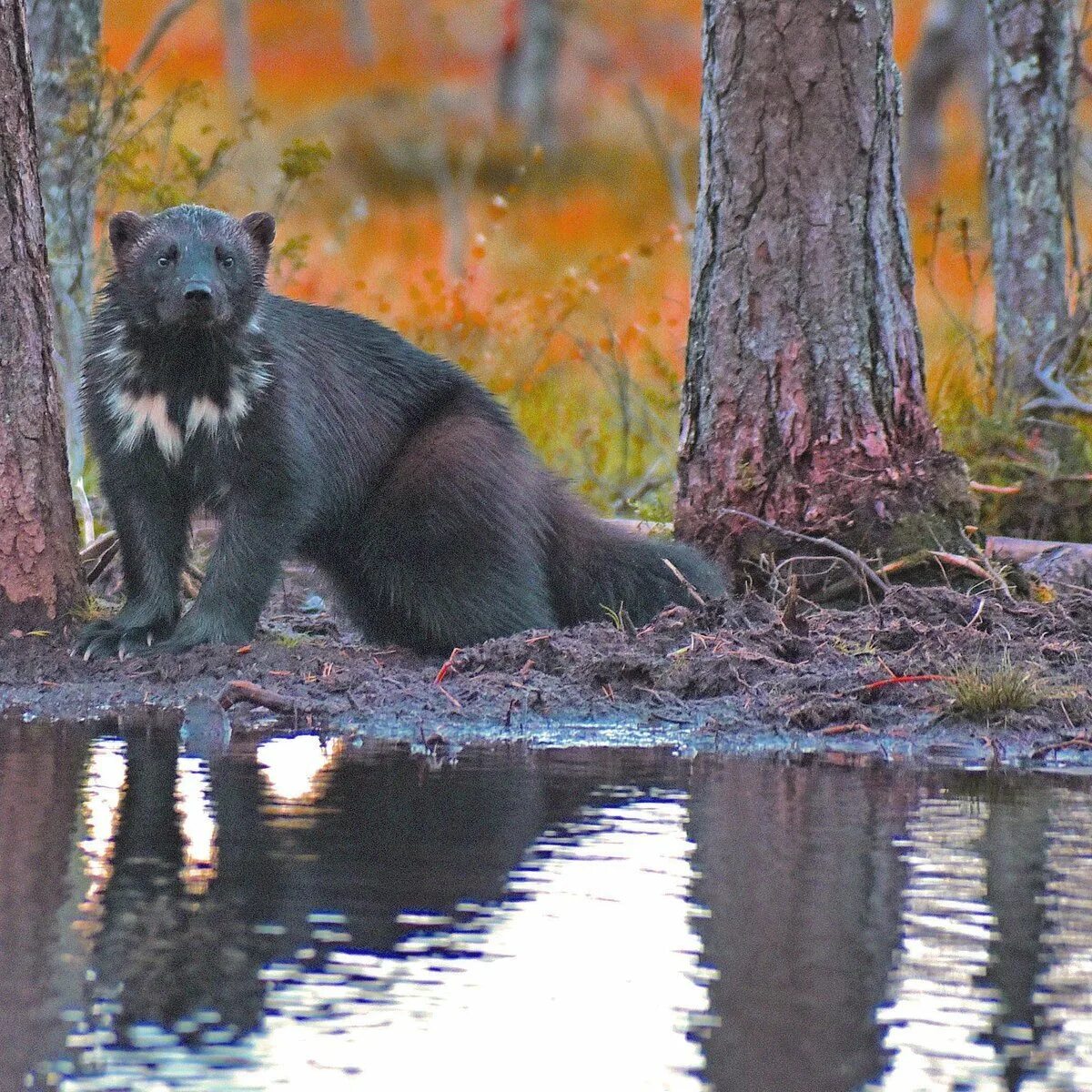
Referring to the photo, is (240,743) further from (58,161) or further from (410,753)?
(58,161)

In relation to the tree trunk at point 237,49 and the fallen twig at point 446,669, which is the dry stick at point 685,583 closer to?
the fallen twig at point 446,669

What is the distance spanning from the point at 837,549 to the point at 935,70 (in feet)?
61.5

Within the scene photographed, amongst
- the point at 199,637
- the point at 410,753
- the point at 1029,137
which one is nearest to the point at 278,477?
the point at 199,637

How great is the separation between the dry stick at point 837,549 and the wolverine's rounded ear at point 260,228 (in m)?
1.74

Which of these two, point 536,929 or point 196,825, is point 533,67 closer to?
point 196,825

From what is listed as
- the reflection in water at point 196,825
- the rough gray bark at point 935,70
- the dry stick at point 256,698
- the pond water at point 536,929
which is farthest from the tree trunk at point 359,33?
the pond water at point 536,929

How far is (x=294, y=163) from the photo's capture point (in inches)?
309

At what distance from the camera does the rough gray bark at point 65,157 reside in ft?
26.4

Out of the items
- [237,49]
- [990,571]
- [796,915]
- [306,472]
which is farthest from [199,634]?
[237,49]

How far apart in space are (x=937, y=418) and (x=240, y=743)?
14.0 feet

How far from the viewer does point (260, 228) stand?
19.9 ft

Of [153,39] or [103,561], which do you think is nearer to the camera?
[103,561]

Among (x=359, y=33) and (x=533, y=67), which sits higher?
(x=359, y=33)

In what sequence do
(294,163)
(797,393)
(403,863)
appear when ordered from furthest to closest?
(294,163)
(797,393)
(403,863)
